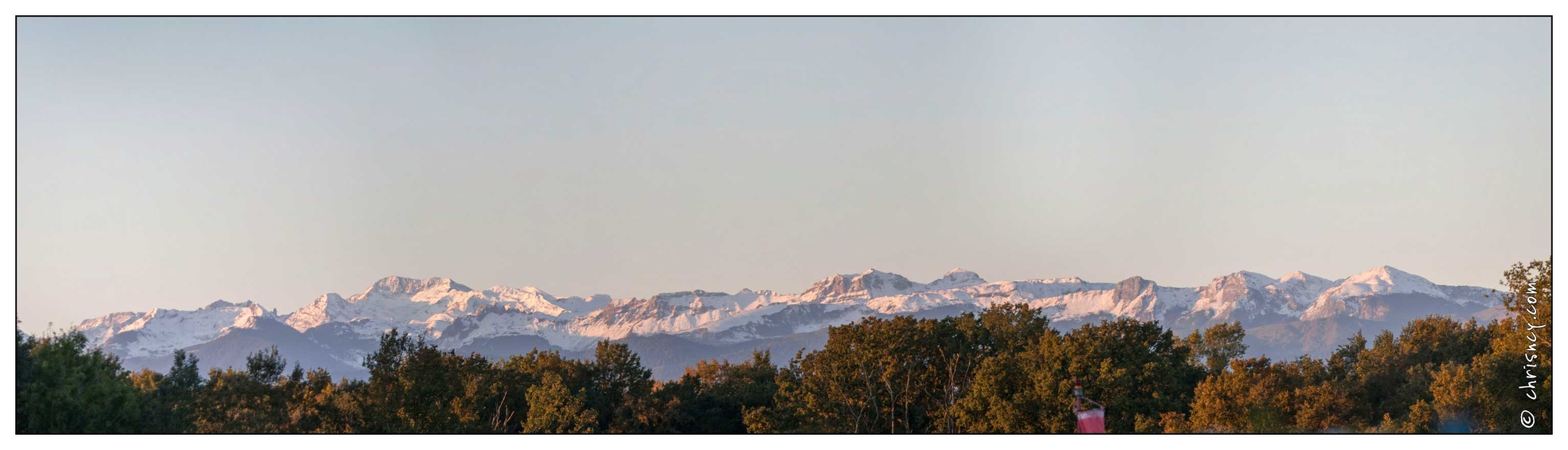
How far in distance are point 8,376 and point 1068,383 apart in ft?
149

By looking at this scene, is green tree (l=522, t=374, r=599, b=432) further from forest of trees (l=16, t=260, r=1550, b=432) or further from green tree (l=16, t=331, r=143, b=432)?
green tree (l=16, t=331, r=143, b=432)

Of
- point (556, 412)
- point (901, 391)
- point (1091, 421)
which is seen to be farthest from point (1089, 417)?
point (556, 412)

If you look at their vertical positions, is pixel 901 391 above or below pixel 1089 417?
above

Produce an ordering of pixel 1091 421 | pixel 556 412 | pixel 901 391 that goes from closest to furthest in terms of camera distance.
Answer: pixel 1091 421, pixel 901 391, pixel 556 412

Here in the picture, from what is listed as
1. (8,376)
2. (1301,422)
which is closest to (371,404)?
(8,376)

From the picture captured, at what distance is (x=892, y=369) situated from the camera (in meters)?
71.3

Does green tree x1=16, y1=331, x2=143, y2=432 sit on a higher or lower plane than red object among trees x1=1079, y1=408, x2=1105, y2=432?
higher

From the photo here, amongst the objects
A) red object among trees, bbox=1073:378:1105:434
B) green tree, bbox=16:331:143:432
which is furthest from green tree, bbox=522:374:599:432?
red object among trees, bbox=1073:378:1105:434

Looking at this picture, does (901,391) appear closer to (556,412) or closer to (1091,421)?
(1091,421)

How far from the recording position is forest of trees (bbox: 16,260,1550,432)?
185 feet

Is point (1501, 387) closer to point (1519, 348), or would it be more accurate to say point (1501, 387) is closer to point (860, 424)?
point (1519, 348)

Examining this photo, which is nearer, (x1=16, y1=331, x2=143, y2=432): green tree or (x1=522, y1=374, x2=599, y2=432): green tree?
(x1=16, y1=331, x2=143, y2=432): green tree

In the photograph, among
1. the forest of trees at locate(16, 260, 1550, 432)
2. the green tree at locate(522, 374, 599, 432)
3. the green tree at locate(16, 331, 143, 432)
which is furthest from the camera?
the green tree at locate(522, 374, 599, 432)

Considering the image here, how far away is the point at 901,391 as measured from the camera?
2849 inches
